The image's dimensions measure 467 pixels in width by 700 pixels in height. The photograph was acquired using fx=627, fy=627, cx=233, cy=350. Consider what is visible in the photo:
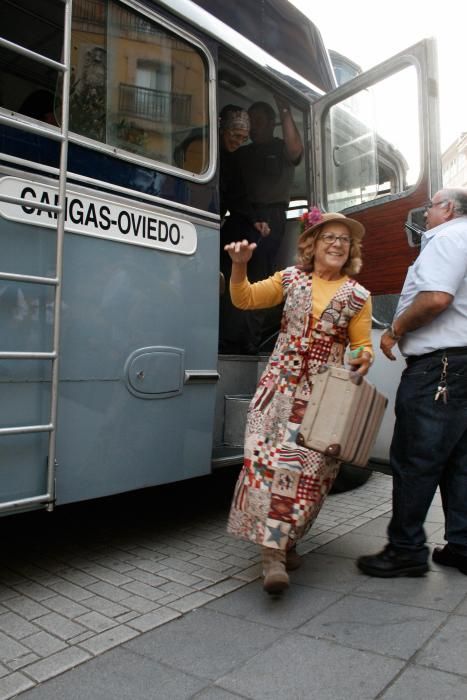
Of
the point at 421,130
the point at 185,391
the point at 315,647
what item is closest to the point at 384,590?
the point at 315,647

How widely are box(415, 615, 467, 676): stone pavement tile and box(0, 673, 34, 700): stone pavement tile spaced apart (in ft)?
4.40

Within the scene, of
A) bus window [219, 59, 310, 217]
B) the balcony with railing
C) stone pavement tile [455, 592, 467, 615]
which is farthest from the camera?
bus window [219, 59, 310, 217]

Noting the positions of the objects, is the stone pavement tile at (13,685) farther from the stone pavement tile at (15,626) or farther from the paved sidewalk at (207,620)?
the stone pavement tile at (15,626)

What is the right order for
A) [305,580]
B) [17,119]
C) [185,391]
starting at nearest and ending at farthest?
[17,119], [305,580], [185,391]

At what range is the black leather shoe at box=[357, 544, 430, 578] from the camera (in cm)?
300

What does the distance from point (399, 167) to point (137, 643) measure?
122 inches

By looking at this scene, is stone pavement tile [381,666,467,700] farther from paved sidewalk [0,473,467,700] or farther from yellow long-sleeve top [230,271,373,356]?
yellow long-sleeve top [230,271,373,356]

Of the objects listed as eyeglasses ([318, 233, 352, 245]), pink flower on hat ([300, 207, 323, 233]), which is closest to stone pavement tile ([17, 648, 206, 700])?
eyeglasses ([318, 233, 352, 245])

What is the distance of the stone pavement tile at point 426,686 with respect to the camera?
1.97 meters

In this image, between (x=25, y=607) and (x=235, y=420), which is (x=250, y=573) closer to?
(x=235, y=420)

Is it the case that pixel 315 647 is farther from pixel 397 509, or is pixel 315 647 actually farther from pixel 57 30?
pixel 57 30

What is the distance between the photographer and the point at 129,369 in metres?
3.04

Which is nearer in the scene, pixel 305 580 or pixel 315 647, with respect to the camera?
pixel 315 647

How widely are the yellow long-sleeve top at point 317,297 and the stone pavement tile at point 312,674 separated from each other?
4.38ft
